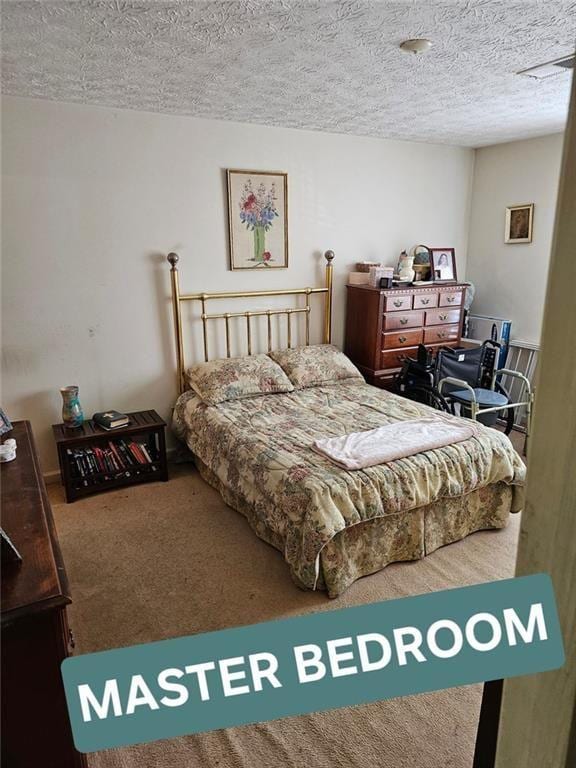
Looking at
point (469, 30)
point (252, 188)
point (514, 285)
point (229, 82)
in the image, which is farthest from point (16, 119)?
point (514, 285)

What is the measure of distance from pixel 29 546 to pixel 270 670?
714mm

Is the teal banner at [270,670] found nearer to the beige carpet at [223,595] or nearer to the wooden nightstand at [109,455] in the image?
the beige carpet at [223,595]

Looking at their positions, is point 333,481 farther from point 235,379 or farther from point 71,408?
point 71,408

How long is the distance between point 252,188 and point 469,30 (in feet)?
6.26

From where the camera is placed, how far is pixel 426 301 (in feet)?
13.3

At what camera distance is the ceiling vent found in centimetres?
230

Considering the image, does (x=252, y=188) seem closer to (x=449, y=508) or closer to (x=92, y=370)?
(x=92, y=370)

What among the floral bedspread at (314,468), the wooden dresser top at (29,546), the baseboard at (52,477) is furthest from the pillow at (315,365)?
the wooden dresser top at (29,546)

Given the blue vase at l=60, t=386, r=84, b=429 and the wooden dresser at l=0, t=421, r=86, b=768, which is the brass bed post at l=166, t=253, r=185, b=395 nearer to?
the blue vase at l=60, t=386, r=84, b=429

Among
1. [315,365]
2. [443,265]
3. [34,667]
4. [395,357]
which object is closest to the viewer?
[34,667]

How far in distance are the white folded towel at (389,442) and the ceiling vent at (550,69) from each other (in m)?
1.80

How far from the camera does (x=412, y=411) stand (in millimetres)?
3129

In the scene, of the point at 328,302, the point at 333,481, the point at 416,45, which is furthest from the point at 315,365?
the point at 416,45

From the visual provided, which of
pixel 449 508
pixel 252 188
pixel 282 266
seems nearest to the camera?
pixel 449 508
